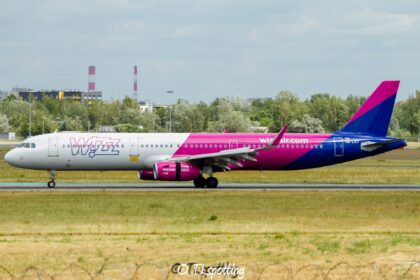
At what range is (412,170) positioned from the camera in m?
80.4

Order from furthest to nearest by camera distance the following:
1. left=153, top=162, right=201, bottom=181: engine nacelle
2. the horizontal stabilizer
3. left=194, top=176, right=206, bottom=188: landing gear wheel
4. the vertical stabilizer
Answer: the vertical stabilizer < the horizontal stabilizer < left=194, top=176, right=206, bottom=188: landing gear wheel < left=153, top=162, right=201, bottom=181: engine nacelle

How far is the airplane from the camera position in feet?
189

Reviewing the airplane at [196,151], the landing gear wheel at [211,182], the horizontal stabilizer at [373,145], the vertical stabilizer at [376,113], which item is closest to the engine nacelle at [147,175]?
the airplane at [196,151]

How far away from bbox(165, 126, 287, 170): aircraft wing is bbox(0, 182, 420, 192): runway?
5.34 ft

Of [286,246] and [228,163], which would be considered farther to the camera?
[228,163]

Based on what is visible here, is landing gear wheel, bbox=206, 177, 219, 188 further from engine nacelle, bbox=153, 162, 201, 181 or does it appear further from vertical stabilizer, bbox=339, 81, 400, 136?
vertical stabilizer, bbox=339, 81, 400, 136

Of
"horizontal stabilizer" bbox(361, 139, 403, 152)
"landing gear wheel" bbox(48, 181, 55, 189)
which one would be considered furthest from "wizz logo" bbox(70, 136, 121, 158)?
"horizontal stabilizer" bbox(361, 139, 403, 152)

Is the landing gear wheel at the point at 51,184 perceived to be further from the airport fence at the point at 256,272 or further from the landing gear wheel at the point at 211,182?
the airport fence at the point at 256,272

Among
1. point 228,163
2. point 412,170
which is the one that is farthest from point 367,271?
point 412,170

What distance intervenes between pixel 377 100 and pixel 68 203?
25333 mm

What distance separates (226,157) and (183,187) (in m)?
3.59

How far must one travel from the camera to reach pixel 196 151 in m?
59.3

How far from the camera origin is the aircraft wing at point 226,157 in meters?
56.8

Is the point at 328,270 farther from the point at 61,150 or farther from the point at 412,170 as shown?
the point at 412,170
